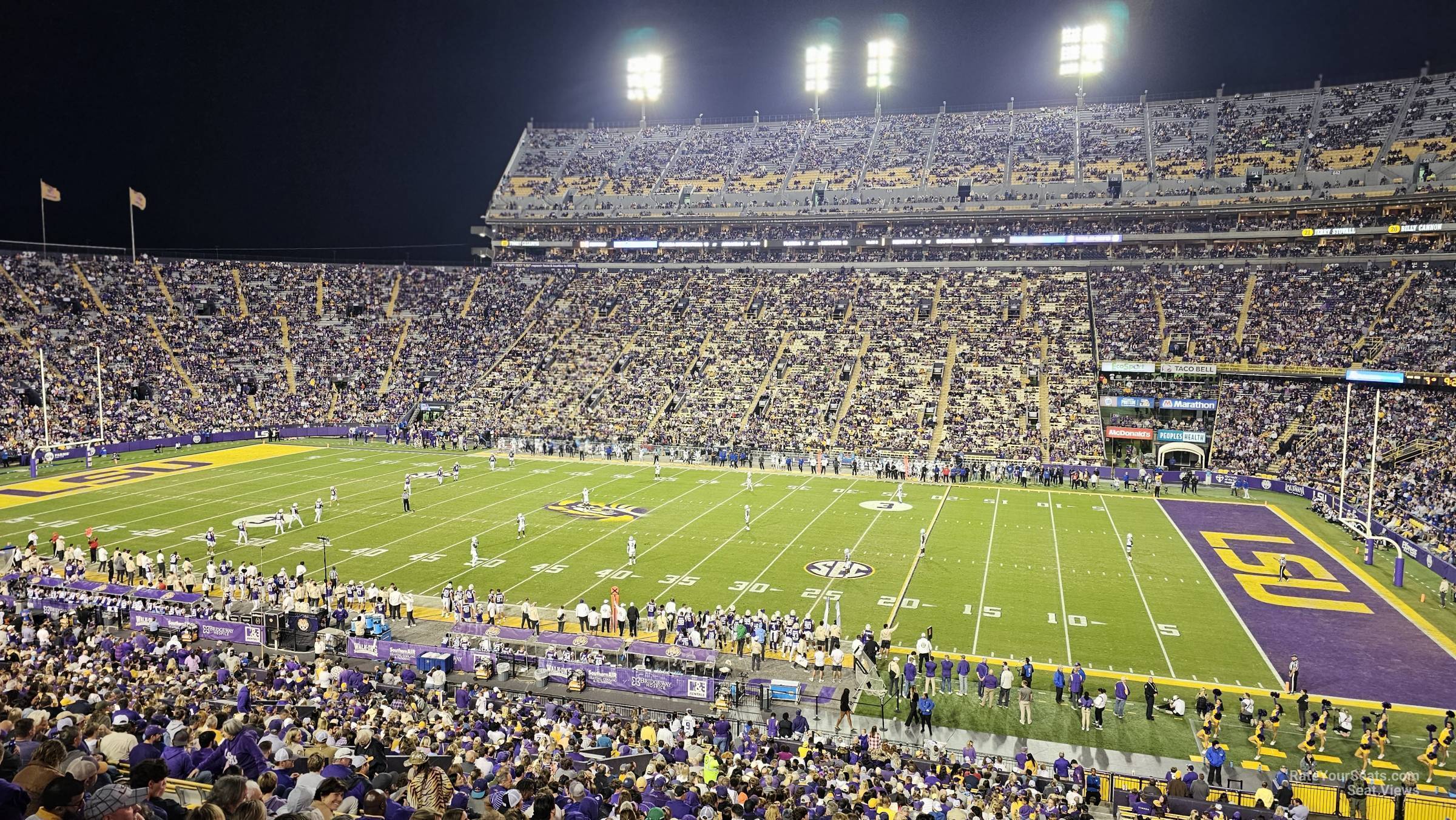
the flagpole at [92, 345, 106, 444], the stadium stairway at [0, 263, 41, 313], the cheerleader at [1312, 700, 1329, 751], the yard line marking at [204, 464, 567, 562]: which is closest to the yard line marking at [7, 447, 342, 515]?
the flagpole at [92, 345, 106, 444]

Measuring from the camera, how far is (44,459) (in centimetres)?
4662

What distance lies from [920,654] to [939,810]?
32.6ft

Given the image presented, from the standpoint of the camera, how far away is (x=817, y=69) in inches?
3076

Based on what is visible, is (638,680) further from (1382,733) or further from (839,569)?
(1382,733)

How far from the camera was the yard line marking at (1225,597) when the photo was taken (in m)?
20.4

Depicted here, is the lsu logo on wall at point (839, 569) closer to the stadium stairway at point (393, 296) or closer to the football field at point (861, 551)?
the football field at point (861, 551)

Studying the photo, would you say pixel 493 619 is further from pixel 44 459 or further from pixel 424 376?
pixel 424 376

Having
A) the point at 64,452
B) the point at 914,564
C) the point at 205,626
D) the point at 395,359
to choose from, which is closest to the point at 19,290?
the point at 64,452

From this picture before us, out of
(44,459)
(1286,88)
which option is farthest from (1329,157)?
(44,459)

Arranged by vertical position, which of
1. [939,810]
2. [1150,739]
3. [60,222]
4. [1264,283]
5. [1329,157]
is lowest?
[1150,739]

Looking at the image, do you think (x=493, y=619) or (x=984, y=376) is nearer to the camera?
(x=493, y=619)

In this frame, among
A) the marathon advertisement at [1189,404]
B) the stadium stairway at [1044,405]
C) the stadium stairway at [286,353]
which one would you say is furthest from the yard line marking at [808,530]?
the stadium stairway at [286,353]

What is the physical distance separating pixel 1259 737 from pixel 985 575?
1104 cm

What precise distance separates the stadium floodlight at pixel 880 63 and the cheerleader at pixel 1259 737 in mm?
69239
